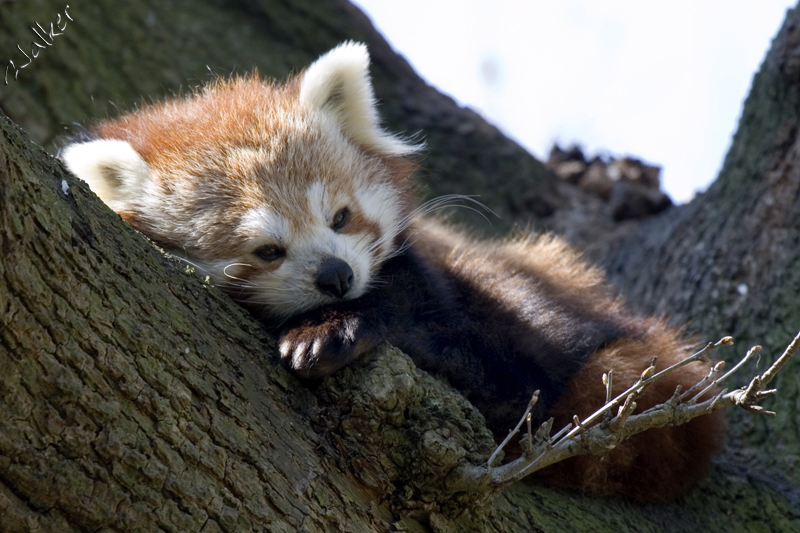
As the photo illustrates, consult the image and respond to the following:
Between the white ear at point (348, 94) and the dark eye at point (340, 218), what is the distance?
1.90 ft

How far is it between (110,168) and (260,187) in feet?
2.36

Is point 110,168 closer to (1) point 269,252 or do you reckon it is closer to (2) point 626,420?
(1) point 269,252

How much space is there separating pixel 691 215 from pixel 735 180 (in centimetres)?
42

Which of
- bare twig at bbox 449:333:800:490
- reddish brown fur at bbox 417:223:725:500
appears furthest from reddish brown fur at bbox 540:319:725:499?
bare twig at bbox 449:333:800:490

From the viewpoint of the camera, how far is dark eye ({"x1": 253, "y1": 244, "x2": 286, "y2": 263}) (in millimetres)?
3076

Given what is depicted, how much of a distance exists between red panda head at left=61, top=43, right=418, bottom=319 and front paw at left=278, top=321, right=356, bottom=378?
493mm

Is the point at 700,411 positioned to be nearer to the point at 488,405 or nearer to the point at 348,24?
the point at 488,405

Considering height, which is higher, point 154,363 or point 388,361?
point 388,361

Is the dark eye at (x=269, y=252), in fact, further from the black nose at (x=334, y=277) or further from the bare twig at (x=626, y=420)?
the bare twig at (x=626, y=420)

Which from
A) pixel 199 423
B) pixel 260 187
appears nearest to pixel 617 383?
pixel 260 187

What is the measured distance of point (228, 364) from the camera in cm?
→ 223

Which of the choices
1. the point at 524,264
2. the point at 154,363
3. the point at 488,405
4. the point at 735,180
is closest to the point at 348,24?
the point at 524,264

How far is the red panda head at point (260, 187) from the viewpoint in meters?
3.06

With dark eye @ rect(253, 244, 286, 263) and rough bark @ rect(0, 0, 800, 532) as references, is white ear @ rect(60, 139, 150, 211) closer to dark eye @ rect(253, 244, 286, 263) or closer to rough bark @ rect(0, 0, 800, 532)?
dark eye @ rect(253, 244, 286, 263)
